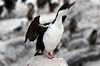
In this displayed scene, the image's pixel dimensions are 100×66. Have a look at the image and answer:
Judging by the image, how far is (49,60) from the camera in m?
5.68

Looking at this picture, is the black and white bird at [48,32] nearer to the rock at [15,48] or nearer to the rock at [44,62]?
the rock at [44,62]

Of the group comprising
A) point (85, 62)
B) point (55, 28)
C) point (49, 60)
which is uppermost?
point (55, 28)

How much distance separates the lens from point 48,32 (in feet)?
17.9

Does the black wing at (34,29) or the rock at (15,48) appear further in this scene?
the rock at (15,48)

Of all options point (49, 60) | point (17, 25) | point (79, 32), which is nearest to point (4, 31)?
point (17, 25)

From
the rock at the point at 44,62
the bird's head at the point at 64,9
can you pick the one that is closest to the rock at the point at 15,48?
the rock at the point at 44,62

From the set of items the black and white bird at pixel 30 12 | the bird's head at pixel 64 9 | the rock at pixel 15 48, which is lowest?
the rock at pixel 15 48

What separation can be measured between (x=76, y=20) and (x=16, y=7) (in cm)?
246

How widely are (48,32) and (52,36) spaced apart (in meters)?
0.08

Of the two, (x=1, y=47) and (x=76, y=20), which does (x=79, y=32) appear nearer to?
(x=76, y=20)

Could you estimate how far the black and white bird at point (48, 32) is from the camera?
5347 mm

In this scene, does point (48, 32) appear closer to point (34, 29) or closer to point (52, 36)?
point (52, 36)

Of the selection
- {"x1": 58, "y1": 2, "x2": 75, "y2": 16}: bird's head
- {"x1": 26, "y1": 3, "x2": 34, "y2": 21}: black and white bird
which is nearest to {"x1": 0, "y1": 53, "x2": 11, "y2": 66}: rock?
{"x1": 26, "y1": 3, "x2": 34, "y2": 21}: black and white bird

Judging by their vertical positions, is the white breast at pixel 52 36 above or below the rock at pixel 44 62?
above
